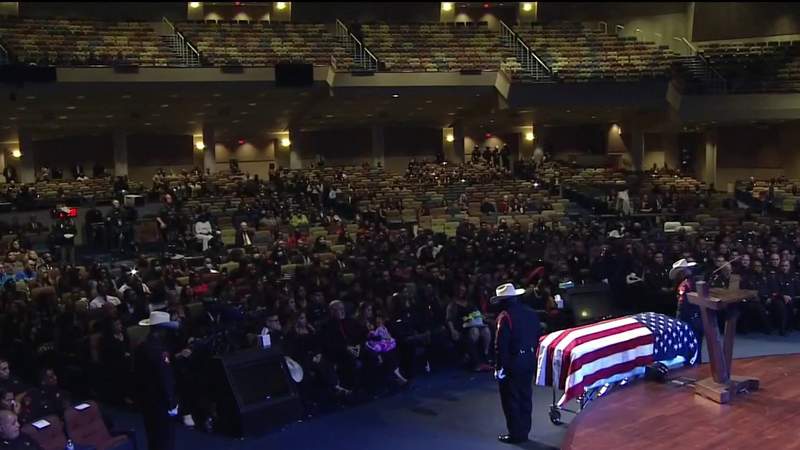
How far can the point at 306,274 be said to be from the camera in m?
13.6

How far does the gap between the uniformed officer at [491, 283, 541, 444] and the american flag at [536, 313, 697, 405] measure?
0.37 meters

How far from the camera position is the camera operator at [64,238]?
18.3 meters

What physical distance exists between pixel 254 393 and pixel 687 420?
425 centimetres

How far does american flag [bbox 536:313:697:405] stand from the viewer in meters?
8.36

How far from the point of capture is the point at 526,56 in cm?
3089

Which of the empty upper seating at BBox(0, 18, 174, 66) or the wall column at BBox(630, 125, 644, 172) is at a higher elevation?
the empty upper seating at BBox(0, 18, 174, 66)

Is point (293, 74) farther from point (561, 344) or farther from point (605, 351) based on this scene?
point (605, 351)

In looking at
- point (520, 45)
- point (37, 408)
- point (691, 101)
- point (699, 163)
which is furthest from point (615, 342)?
point (699, 163)

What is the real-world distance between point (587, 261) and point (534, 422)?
7410 mm

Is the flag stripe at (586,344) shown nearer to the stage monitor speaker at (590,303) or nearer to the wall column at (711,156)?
the stage monitor speaker at (590,303)

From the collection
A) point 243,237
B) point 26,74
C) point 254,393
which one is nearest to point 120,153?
point 26,74

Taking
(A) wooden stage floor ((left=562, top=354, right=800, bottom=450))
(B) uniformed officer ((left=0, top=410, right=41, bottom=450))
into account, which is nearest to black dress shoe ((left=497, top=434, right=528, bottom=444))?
(A) wooden stage floor ((left=562, top=354, right=800, bottom=450))

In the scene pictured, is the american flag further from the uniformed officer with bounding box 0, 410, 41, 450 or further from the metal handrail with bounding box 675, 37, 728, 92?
the metal handrail with bounding box 675, 37, 728, 92

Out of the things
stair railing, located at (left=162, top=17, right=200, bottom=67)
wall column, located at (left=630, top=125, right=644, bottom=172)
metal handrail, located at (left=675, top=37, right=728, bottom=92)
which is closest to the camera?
stair railing, located at (left=162, top=17, right=200, bottom=67)
